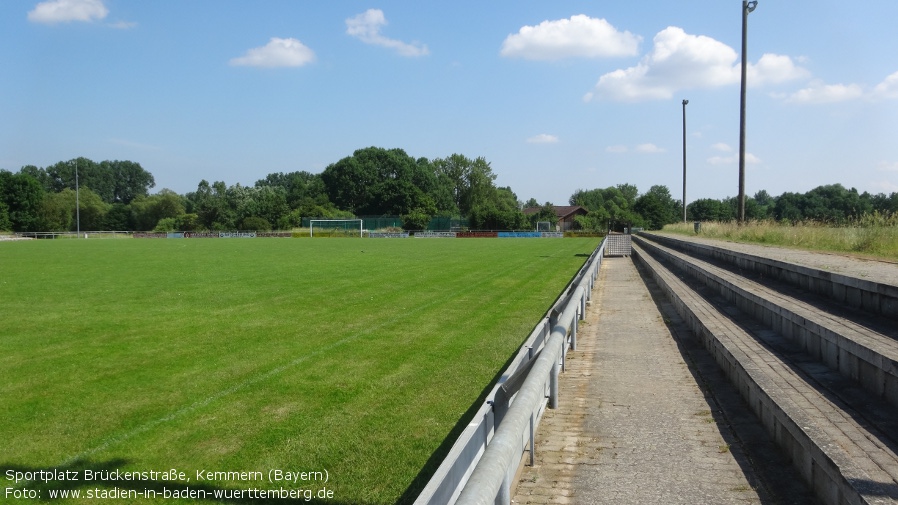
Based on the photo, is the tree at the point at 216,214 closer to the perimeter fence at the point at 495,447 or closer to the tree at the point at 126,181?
the tree at the point at 126,181

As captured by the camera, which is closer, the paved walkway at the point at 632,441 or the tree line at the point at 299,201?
the paved walkway at the point at 632,441

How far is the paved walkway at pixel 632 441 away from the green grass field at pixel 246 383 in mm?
1006

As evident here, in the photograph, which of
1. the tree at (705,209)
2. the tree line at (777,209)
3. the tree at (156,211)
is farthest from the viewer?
the tree at (156,211)

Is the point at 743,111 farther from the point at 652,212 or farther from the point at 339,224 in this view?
the point at 339,224

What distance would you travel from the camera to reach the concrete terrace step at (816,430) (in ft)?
9.41

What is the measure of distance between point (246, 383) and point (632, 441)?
4472 millimetres

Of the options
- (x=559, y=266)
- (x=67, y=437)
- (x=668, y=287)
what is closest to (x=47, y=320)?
(x=67, y=437)

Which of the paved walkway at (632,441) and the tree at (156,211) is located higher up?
the tree at (156,211)

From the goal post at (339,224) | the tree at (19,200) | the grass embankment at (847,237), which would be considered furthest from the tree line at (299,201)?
the grass embankment at (847,237)

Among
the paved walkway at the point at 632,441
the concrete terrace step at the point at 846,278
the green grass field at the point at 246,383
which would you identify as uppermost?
the concrete terrace step at the point at 846,278

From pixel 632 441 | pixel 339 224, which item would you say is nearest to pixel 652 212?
pixel 339 224

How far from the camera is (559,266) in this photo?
2636cm

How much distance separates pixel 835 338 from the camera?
4.97m

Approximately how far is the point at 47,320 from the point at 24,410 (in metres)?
6.43
